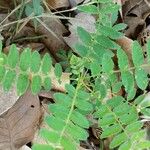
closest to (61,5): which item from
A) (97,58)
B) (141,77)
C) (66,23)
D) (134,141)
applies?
(66,23)

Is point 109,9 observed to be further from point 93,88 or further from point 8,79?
point 8,79

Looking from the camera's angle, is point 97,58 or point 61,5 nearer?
point 97,58

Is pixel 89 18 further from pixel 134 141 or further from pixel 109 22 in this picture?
pixel 134 141

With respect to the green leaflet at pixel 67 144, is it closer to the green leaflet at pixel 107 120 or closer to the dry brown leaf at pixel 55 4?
the green leaflet at pixel 107 120

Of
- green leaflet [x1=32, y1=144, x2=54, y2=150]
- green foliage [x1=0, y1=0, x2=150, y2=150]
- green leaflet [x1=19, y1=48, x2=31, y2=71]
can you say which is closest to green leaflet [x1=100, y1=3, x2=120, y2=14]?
green foliage [x1=0, y1=0, x2=150, y2=150]

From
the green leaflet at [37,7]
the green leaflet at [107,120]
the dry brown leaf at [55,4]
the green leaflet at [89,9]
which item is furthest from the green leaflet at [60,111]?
the dry brown leaf at [55,4]

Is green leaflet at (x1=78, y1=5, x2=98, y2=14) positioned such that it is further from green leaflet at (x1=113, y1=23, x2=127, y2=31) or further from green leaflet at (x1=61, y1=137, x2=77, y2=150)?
green leaflet at (x1=61, y1=137, x2=77, y2=150)

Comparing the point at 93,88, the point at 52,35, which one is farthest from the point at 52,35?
the point at 93,88
